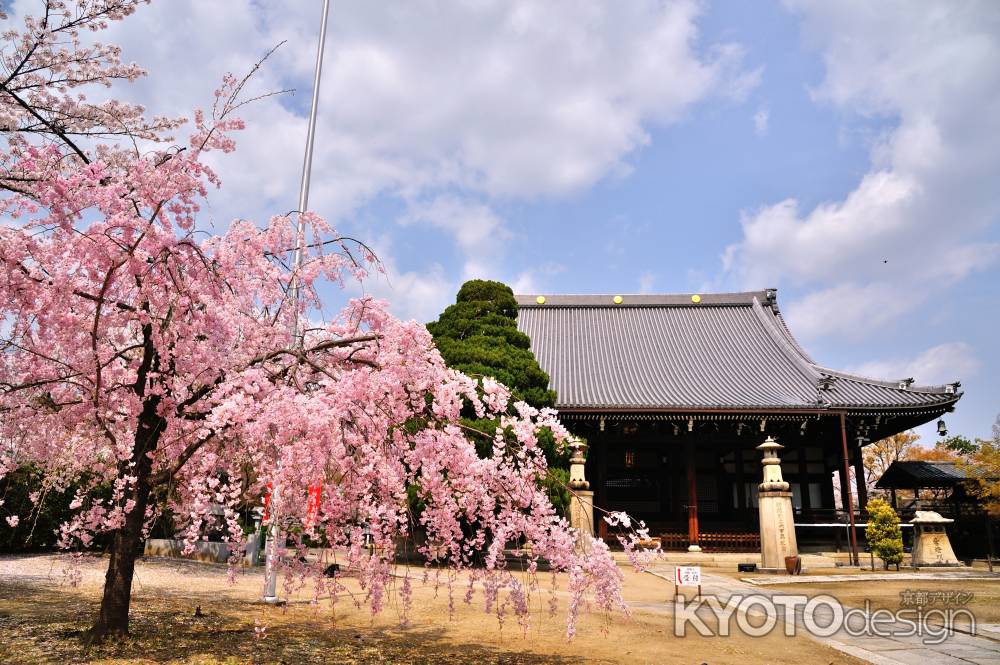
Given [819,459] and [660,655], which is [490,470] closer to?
[660,655]

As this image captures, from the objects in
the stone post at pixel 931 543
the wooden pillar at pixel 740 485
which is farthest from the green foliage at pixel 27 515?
the stone post at pixel 931 543

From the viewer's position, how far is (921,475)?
21.1 metres

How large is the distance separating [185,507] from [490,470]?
3.50m

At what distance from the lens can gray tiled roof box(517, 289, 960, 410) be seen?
19.3 meters

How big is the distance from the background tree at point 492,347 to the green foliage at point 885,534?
7518mm

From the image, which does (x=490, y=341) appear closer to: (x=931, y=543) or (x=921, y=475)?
(x=931, y=543)

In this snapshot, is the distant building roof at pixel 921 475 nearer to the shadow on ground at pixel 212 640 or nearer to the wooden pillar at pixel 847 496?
the wooden pillar at pixel 847 496

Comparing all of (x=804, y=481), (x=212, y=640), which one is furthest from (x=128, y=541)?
(x=804, y=481)

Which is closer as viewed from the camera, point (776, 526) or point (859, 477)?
point (776, 526)

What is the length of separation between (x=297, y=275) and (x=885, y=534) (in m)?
15.3

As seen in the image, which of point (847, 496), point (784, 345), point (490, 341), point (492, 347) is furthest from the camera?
point (784, 345)

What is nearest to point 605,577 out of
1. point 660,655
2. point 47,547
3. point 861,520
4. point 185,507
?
point 660,655

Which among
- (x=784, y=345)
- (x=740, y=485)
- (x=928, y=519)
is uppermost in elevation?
(x=784, y=345)

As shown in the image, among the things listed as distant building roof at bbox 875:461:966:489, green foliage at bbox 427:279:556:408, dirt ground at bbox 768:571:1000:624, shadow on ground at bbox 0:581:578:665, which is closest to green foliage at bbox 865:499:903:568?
dirt ground at bbox 768:571:1000:624
